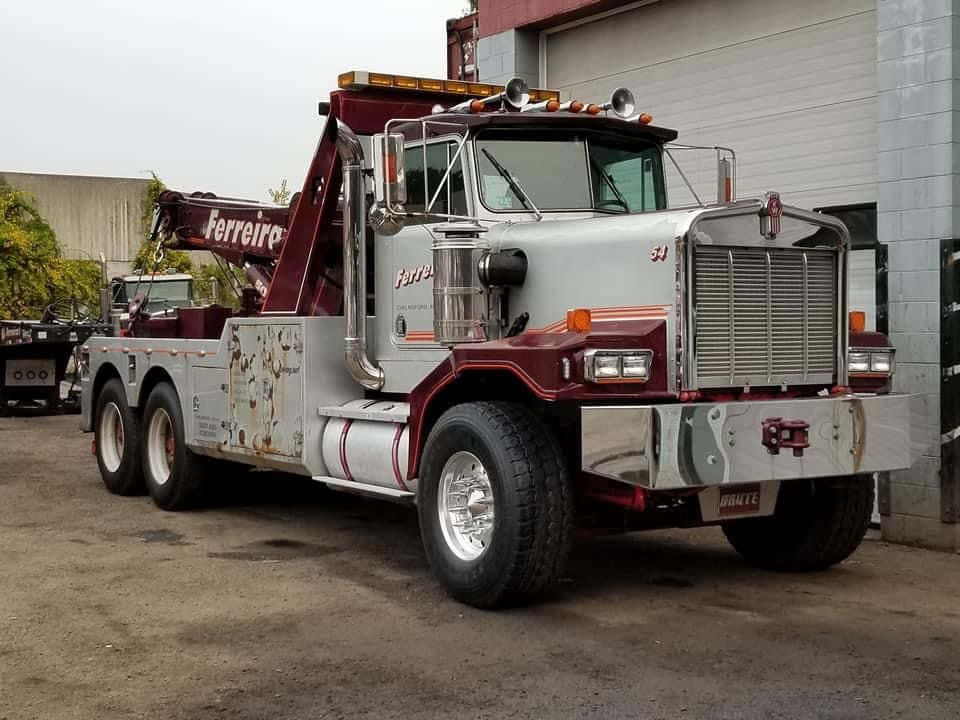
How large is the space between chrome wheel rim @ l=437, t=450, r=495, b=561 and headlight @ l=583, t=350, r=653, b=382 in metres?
0.95

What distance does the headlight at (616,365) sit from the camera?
6.41 m

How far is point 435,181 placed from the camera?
821 centimetres

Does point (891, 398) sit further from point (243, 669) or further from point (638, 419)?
point (243, 669)

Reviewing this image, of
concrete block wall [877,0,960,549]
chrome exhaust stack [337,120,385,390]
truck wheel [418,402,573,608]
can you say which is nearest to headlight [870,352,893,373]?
concrete block wall [877,0,960,549]

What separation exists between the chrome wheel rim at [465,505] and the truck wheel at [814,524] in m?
1.82

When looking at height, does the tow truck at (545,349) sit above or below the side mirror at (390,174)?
below

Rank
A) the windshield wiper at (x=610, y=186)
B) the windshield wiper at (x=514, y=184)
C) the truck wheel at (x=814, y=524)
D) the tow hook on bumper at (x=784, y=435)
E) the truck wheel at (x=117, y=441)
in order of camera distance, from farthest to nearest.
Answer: the truck wheel at (x=117, y=441), the windshield wiper at (x=610, y=186), the windshield wiper at (x=514, y=184), the truck wheel at (x=814, y=524), the tow hook on bumper at (x=784, y=435)

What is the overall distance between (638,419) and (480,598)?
1411 millimetres

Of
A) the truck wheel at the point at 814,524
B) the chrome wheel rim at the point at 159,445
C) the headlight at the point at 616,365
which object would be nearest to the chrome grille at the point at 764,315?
the headlight at the point at 616,365

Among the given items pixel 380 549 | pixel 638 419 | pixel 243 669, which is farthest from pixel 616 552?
pixel 243 669

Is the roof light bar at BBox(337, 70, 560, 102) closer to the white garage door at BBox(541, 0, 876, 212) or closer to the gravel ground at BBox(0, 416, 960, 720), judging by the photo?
the white garage door at BBox(541, 0, 876, 212)

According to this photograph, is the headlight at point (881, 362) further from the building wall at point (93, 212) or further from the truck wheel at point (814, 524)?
the building wall at point (93, 212)

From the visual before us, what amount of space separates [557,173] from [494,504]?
2.40 m

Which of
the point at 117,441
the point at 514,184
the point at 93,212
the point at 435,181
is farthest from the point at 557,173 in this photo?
the point at 93,212
